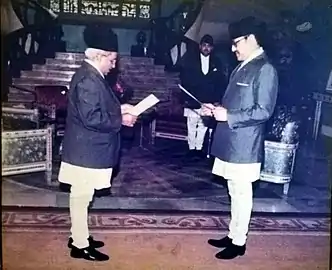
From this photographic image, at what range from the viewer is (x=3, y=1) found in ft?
4.68

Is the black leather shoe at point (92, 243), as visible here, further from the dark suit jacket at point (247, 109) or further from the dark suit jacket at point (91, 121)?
the dark suit jacket at point (247, 109)

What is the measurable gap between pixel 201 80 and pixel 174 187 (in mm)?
328

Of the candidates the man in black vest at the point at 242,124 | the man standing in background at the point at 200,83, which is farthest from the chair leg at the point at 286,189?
the man standing in background at the point at 200,83

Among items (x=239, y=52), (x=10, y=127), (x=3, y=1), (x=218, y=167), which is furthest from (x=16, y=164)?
(x=239, y=52)

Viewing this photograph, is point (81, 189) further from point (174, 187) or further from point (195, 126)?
point (195, 126)

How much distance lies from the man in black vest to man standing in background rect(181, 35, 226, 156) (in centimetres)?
3

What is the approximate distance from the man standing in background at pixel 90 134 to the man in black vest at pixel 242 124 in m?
0.29

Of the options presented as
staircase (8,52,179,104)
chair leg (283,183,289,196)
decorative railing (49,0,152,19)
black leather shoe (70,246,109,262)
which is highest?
decorative railing (49,0,152,19)

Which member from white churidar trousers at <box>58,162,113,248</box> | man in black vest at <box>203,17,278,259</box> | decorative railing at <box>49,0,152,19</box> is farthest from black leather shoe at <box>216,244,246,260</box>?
decorative railing at <box>49,0,152,19</box>

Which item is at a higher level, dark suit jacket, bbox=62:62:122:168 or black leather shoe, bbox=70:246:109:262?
dark suit jacket, bbox=62:62:122:168

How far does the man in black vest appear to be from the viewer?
1.52 m

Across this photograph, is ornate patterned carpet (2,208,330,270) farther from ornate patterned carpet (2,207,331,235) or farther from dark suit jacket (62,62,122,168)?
dark suit jacket (62,62,122,168)

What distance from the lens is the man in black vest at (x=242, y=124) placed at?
152 centimetres

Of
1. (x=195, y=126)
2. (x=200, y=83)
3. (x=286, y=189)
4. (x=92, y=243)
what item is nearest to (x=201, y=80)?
(x=200, y=83)
